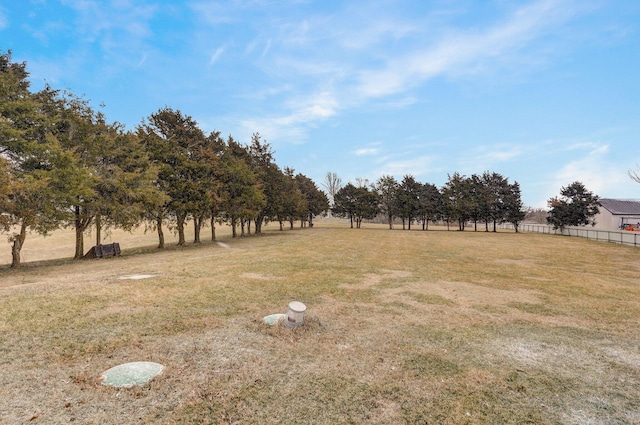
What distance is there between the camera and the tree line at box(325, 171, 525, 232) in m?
52.6

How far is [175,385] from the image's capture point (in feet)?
14.3

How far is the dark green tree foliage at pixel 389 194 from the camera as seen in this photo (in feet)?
195

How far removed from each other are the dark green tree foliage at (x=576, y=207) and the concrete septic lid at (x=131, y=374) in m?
54.3

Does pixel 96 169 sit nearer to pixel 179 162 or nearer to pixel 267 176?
pixel 179 162

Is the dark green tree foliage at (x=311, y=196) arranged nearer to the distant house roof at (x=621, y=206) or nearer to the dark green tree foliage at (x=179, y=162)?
the dark green tree foliage at (x=179, y=162)

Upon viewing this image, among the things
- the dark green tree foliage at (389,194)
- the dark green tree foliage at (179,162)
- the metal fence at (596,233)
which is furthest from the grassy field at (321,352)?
the dark green tree foliage at (389,194)

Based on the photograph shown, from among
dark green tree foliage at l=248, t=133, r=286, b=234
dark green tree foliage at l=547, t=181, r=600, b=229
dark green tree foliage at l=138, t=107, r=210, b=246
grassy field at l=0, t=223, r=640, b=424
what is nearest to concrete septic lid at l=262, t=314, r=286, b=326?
grassy field at l=0, t=223, r=640, b=424

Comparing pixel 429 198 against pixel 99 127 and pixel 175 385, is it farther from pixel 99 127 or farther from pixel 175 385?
pixel 175 385

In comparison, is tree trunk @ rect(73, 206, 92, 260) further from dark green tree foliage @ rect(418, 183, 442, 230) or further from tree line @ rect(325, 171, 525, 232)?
dark green tree foliage @ rect(418, 183, 442, 230)

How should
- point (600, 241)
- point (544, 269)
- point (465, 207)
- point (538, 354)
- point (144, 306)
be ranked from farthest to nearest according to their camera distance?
point (465, 207) → point (600, 241) → point (544, 269) → point (144, 306) → point (538, 354)

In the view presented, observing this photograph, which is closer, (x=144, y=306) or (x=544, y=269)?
(x=144, y=306)

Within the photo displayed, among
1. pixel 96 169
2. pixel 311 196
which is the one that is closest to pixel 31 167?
pixel 96 169

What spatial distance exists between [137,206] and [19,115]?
24.6 ft

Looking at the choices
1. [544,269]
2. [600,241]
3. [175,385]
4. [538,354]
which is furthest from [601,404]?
[600,241]
